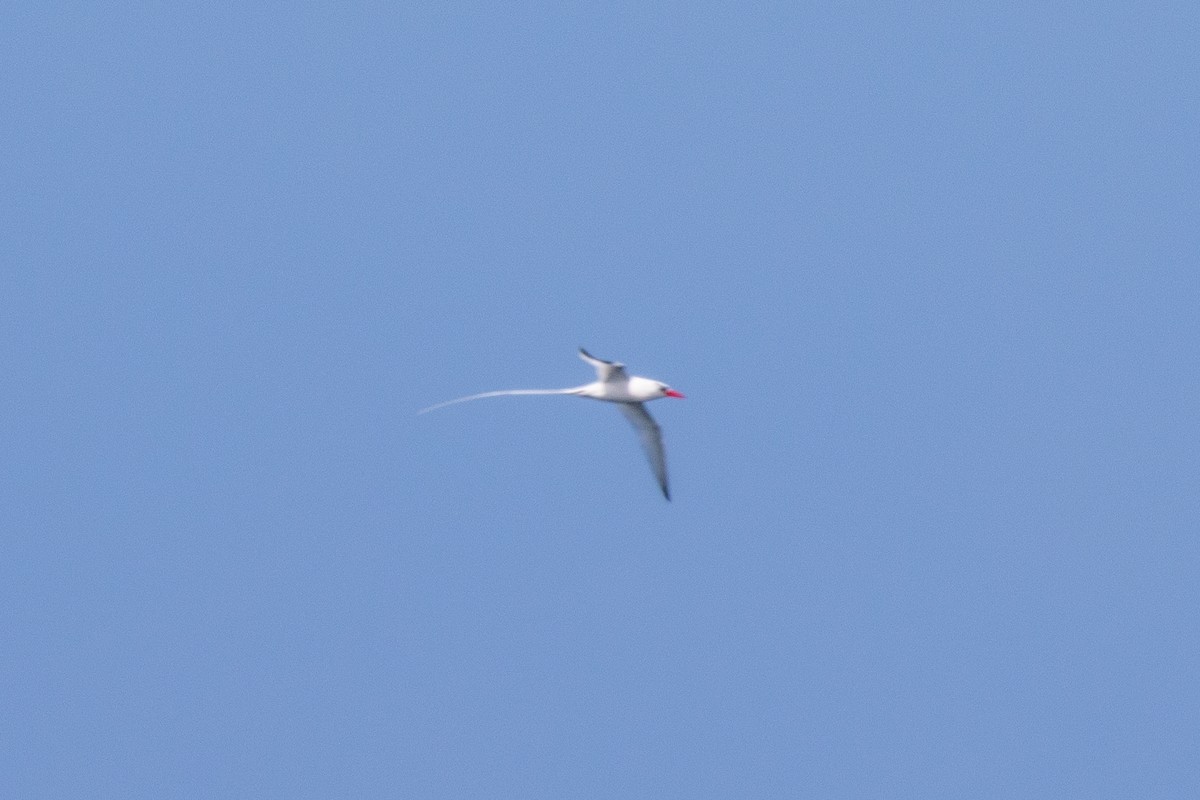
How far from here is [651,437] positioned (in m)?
Result: 48.6

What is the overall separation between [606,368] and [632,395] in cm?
112

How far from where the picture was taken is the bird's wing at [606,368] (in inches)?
1786

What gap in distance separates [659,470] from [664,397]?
171 centimetres

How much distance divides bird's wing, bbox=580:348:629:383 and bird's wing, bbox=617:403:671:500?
124 cm

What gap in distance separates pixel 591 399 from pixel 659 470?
7.54 feet

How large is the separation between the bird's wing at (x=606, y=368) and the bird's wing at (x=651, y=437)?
1.24 metres

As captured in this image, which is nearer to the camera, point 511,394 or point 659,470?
point 511,394

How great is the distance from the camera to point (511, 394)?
148 feet

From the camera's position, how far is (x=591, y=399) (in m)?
47.2

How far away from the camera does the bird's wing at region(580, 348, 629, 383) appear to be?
45375 millimetres

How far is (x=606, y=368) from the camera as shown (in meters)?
46.2

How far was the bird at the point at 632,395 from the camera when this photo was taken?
4588 cm

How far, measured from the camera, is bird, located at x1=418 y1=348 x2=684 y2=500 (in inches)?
1806

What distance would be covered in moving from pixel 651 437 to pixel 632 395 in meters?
1.64
